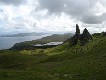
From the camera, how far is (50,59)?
12594cm

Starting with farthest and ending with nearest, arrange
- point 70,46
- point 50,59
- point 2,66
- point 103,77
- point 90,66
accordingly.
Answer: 1. point 70,46
2. point 50,59
3. point 2,66
4. point 90,66
5. point 103,77

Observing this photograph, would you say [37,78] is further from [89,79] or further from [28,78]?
[89,79]

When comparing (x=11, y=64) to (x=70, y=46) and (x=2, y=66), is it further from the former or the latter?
(x=70, y=46)

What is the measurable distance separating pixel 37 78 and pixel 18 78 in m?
4.82

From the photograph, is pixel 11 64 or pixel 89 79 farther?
pixel 11 64

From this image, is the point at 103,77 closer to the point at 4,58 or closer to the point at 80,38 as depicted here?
the point at 4,58

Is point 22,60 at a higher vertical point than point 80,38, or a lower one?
lower

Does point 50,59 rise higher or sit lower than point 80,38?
lower

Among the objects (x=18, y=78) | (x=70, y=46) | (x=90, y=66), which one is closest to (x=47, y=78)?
(x=18, y=78)

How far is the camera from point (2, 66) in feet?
380

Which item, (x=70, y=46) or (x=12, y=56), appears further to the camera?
(x=70, y=46)

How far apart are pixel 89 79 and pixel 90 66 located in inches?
692

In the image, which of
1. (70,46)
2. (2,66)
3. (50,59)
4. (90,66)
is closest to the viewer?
(90,66)

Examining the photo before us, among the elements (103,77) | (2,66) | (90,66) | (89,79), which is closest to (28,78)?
(89,79)
